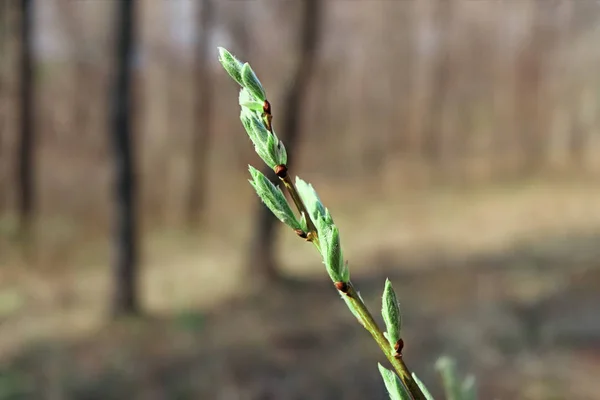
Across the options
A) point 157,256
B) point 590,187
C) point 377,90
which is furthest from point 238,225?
point 377,90

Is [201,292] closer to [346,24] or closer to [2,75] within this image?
[2,75]

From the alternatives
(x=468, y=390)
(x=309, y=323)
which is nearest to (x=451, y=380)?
(x=468, y=390)

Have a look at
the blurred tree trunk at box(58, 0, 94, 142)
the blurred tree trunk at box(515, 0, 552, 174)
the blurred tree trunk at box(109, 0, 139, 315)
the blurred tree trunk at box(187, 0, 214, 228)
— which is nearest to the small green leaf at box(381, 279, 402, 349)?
the blurred tree trunk at box(109, 0, 139, 315)

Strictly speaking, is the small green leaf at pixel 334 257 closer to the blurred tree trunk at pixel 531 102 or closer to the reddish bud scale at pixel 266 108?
the reddish bud scale at pixel 266 108

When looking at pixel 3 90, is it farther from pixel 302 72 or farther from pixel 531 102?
pixel 531 102

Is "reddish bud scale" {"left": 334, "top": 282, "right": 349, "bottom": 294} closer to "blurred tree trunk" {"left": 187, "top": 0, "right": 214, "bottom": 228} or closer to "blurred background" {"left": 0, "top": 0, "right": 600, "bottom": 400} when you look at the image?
"blurred background" {"left": 0, "top": 0, "right": 600, "bottom": 400}
